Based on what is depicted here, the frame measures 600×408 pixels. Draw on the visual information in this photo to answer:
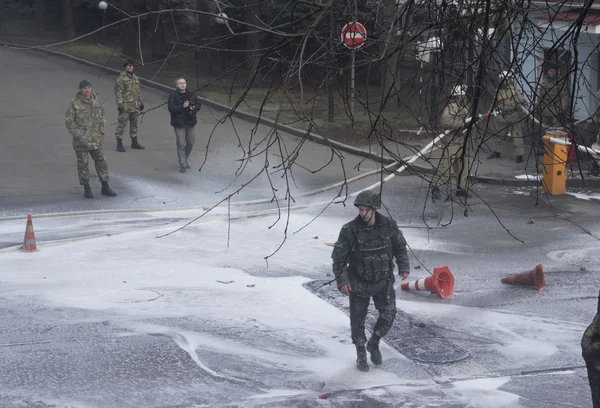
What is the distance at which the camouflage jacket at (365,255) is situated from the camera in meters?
8.79

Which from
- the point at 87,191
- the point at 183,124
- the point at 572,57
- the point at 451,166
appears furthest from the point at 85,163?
the point at 451,166

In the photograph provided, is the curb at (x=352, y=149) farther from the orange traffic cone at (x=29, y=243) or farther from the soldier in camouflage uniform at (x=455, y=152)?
the orange traffic cone at (x=29, y=243)

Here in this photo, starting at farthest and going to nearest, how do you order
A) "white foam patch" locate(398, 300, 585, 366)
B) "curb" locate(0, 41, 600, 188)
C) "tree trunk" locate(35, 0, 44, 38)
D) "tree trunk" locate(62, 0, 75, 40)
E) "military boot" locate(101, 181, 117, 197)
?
"tree trunk" locate(35, 0, 44, 38) < "tree trunk" locate(62, 0, 75, 40) < "curb" locate(0, 41, 600, 188) < "military boot" locate(101, 181, 117, 197) < "white foam patch" locate(398, 300, 585, 366)

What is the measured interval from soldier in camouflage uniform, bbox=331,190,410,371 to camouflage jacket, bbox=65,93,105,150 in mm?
7838

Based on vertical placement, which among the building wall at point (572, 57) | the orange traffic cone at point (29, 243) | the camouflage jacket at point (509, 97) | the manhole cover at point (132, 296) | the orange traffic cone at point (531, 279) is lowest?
the manhole cover at point (132, 296)

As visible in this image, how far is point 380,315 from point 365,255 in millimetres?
586

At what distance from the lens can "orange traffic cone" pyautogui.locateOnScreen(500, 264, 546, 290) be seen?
10938 millimetres

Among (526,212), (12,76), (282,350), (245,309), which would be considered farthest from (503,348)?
(12,76)

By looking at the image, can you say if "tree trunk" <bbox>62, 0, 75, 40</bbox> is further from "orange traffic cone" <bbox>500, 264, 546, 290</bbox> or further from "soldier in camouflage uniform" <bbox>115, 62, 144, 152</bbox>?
"orange traffic cone" <bbox>500, 264, 546, 290</bbox>

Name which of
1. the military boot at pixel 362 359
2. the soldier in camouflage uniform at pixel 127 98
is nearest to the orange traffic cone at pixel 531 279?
the military boot at pixel 362 359

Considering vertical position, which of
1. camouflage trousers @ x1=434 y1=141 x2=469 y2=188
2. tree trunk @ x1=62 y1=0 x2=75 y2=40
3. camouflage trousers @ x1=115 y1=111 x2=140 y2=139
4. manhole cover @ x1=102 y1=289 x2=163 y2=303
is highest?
tree trunk @ x1=62 y1=0 x2=75 y2=40

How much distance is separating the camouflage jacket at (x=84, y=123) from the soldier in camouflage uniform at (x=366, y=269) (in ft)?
25.7

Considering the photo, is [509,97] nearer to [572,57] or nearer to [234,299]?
[572,57]

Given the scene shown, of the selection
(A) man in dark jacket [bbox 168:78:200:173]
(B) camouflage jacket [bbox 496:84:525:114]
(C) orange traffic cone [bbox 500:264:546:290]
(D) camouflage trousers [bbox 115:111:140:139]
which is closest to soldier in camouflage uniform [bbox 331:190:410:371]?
(B) camouflage jacket [bbox 496:84:525:114]
